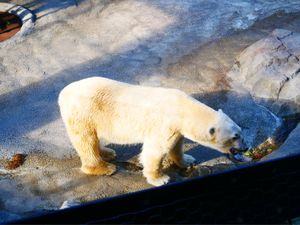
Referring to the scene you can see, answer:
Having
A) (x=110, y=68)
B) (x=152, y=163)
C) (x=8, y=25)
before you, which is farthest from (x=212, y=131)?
(x=8, y=25)

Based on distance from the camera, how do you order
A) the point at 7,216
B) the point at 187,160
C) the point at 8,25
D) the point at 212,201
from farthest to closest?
the point at 8,25 < the point at 187,160 < the point at 7,216 < the point at 212,201

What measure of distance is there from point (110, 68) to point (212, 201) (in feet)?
20.8

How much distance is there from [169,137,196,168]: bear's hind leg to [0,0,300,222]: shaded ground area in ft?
0.40

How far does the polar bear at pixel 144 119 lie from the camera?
4.38 metres

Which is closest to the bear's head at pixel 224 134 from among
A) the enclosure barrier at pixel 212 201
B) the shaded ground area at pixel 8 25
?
the enclosure barrier at pixel 212 201

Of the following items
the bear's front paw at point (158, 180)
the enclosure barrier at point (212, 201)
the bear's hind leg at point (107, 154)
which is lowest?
the bear's front paw at point (158, 180)

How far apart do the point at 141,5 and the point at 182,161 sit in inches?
185

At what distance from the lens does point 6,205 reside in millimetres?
4992

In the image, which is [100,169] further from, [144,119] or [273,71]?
[273,71]

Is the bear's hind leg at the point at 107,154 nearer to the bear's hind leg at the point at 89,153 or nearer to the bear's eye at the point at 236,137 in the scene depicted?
the bear's hind leg at the point at 89,153

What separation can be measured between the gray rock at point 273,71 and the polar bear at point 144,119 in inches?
76.8

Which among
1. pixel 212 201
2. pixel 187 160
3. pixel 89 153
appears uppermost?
pixel 212 201

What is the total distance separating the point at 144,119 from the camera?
4.52m

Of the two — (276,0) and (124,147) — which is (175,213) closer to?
(124,147)
